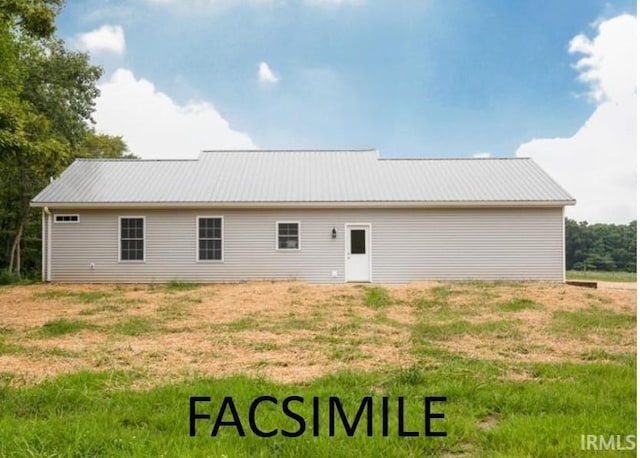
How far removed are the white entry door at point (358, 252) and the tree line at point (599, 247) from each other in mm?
14366

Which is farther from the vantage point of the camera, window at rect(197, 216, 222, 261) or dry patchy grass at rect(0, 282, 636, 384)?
window at rect(197, 216, 222, 261)

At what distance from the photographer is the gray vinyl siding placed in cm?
1400

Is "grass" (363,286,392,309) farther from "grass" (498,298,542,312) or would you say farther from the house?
the house

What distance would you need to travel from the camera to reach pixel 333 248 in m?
14.0

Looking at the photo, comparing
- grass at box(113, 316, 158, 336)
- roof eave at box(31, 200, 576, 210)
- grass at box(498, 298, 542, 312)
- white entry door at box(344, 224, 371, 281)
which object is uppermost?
roof eave at box(31, 200, 576, 210)

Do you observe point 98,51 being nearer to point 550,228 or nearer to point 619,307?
point 550,228

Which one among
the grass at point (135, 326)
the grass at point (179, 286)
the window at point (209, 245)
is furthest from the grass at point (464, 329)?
the window at point (209, 245)

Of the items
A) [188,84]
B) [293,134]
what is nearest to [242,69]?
[188,84]

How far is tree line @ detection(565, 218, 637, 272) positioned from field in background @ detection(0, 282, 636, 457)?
14.9m

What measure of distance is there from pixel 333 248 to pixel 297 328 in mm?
7139

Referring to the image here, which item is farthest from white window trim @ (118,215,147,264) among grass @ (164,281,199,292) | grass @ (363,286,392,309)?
grass @ (363,286,392,309)

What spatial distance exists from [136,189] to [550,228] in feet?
41.1

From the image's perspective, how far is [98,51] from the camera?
62.8 ft

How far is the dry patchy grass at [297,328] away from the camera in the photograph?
485 cm
